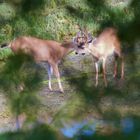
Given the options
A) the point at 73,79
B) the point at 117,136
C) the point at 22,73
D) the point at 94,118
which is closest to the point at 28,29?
the point at 73,79

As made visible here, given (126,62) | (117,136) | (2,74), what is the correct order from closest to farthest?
(117,136) → (2,74) → (126,62)

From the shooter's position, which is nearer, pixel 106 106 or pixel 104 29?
pixel 106 106

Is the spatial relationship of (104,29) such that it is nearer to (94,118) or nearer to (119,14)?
(119,14)

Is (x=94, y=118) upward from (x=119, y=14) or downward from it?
downward

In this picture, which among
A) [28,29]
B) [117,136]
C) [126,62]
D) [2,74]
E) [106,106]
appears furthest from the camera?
[28,29]

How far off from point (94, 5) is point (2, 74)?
0.35 metres

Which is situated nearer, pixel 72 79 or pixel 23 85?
pixel 23 85

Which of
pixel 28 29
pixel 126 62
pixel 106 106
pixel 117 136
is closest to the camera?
pixel 117 136

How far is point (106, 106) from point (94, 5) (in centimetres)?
40

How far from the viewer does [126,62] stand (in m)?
1.48

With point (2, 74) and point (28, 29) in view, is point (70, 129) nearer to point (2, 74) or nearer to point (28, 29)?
point (2, 74)

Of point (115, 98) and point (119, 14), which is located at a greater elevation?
point (119, 14)

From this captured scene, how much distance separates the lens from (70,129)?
3.79 ft

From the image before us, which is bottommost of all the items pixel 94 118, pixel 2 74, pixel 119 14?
pixel 94 118
